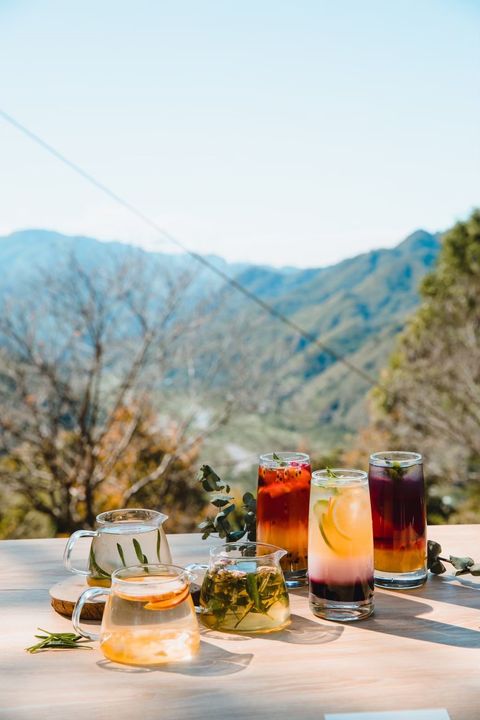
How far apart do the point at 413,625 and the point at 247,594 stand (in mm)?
206

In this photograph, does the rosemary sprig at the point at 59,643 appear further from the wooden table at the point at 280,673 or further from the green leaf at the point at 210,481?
the green leaf at the point at 210,481

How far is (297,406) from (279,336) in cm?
74

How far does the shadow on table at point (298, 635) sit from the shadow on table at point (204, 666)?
5 cm

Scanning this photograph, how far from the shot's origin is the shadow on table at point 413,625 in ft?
2.92

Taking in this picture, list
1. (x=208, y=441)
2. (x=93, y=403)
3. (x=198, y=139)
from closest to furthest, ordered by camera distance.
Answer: (x=93, y=403)
(x=208, y=441)
(x=198, y=139)

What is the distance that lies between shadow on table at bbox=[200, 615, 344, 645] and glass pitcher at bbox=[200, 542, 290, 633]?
0.03ft

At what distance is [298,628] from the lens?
36.4 inches

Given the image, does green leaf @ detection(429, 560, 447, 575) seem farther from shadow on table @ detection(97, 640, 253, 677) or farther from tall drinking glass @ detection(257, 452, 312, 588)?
shadow on table @ detection(97, 640, 253, 677)

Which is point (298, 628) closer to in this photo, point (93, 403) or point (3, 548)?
point (3, 548)

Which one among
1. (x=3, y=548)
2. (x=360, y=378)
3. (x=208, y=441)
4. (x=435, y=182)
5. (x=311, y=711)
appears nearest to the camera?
(x=311, y=711)

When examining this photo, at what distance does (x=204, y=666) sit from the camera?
818 millimetres

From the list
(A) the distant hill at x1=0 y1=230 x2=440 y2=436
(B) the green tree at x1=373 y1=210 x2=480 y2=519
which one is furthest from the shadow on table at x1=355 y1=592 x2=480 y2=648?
(B) the green tree at x1=373 y1=210 x2=480 y2=519

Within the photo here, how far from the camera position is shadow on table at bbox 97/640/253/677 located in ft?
2.64

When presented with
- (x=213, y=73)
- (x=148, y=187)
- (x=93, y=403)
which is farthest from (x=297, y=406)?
(x=213, y=73)
